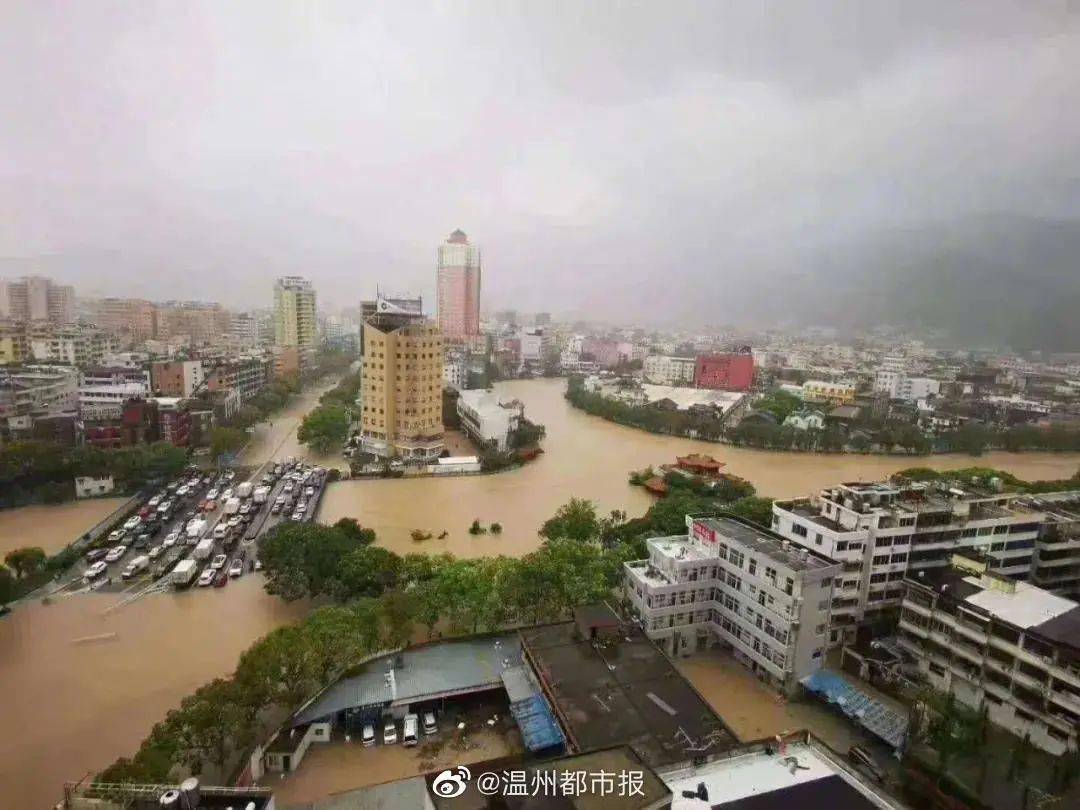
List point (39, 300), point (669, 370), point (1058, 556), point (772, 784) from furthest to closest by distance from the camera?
point (669, 370), point (39, 300), point (1058, 556), point (772, 784)

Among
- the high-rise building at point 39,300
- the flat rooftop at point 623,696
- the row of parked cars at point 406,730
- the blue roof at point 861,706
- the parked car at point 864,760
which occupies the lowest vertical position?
the row of parked cars at point 406,730

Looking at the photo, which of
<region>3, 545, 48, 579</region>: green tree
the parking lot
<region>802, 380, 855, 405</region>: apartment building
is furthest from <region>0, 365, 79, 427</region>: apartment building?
<region>802, 380, 855, 405</region>: apartment building

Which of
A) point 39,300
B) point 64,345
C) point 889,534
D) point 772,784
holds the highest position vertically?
point 39,300

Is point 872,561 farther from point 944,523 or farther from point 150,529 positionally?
point 150,529

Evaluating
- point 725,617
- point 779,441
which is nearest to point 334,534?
point 725,617

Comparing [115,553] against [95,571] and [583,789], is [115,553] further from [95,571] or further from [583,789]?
[583,789]

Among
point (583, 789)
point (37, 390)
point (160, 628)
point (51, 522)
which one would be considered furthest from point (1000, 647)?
point (37, 390)

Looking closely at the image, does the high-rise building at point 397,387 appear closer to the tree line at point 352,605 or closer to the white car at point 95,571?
the tree line at point 352,605

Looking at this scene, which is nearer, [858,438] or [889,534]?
[889,534]

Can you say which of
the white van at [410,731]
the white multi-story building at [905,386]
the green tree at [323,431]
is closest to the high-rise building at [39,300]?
the green tree at [323,431]
